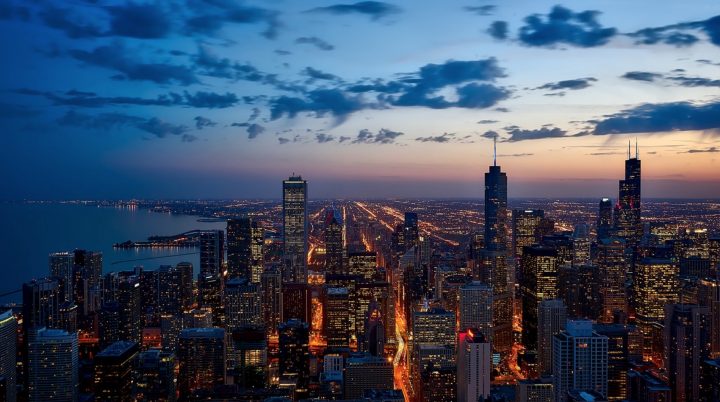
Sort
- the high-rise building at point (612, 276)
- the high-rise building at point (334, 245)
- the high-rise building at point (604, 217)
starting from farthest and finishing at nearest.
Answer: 1. the high-rise building at point (604, 217)
2. the high-rise building at point (334, 245)
3. the high-rise building at point (612, 276)

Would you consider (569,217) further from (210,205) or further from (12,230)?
(12,230)

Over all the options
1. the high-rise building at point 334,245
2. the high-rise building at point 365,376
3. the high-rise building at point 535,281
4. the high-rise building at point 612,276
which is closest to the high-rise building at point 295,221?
the high-rise building at point 334,245

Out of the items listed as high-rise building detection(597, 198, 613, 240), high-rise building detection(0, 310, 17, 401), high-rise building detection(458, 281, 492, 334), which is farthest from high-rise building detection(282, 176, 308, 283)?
high-rise building detection(0, 310, 17, 401)

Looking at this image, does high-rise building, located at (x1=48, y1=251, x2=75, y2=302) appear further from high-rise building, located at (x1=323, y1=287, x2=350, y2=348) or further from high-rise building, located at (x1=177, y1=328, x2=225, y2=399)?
high-rise building, located at (x1=323, y1=287, x2=350, y2=348)

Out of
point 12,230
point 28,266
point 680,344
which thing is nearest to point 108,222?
point 12,230

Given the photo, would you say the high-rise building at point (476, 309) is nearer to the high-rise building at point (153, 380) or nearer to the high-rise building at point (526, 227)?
the high-rise building at point (153, 380)
